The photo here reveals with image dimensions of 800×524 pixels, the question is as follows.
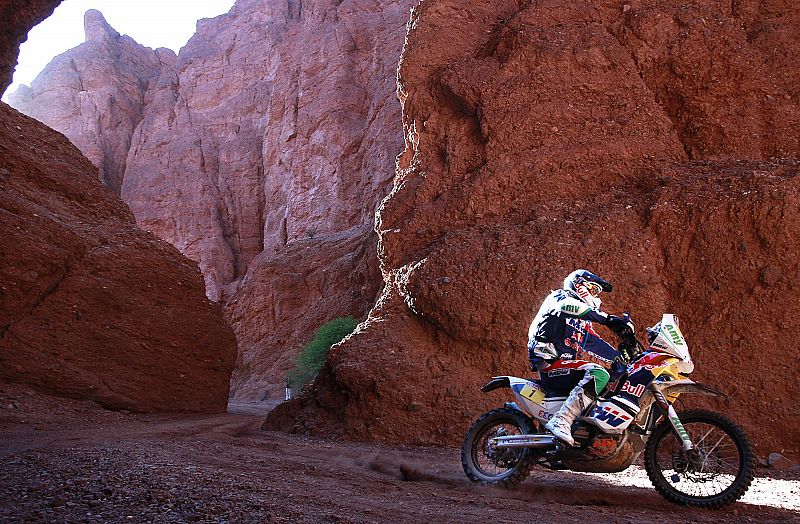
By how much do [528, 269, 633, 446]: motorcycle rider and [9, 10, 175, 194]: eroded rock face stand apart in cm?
4997

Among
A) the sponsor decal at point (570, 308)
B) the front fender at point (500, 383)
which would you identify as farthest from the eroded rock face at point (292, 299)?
the sponsor decal at point (570, 308)

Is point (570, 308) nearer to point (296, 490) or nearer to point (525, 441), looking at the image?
point (525, 441)

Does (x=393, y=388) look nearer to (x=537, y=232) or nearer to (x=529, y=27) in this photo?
(x=537, y=232)

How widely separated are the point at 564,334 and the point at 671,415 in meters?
1.13

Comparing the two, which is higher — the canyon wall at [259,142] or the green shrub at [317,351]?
the canyon wall at [259,142]

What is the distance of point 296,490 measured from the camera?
4645 millimetres

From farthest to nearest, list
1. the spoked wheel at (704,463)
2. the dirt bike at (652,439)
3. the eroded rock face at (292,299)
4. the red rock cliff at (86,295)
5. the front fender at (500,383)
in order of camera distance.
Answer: the eroded rock face at (292,299), the red rock cliff at (86,295), the front fender at (500,383), the dirt bike at (652,439), the spoked wheel at (704,463)

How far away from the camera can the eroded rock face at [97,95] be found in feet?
169

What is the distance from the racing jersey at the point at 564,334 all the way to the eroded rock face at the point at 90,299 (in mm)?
9849

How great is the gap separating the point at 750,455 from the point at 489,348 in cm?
482

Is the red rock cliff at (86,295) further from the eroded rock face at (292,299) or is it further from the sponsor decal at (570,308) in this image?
the eroded rock face at (292,299)

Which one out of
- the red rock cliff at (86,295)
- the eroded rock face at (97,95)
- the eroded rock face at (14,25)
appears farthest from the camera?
the eroded rock face at (97,95)

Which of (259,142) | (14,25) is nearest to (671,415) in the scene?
(14,25)

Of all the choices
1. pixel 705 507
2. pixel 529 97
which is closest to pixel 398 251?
pixel 529 97
